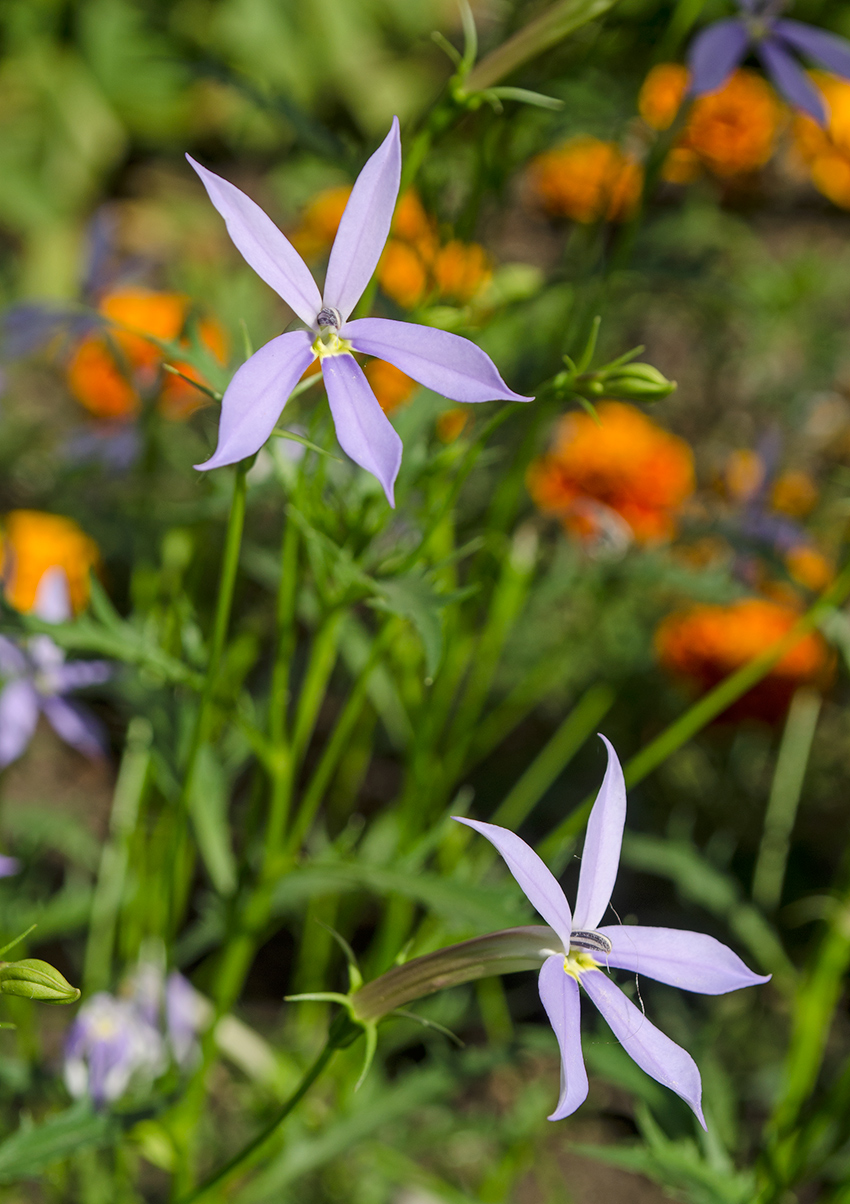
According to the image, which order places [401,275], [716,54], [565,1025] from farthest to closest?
[401,275] < [716,54] < [565,1025]

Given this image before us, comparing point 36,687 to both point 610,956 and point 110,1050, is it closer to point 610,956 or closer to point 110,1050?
point 110,1050

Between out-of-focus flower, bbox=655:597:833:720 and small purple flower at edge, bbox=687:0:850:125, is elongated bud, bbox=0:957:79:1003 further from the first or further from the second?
out-of-focus flower, bbox=655:597:833:720

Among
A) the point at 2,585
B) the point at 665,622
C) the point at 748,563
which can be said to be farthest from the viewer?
the point at 665,622

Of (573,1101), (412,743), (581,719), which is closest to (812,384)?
(581,719)

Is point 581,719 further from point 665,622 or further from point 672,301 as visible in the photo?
point 672,301

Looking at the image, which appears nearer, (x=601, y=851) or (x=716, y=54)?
(x=601, y=851)

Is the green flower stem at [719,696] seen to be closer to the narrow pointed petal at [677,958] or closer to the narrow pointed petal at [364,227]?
the narrow pointed petal at [677,958]

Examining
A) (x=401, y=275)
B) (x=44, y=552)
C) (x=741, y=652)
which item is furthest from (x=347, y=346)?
(x=401, y=275)

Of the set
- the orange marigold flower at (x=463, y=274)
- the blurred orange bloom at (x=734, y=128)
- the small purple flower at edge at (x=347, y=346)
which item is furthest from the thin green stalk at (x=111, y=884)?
the blurred orange bloom at (x=734, y=128)

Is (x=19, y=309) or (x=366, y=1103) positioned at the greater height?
(x=19, y=309)
